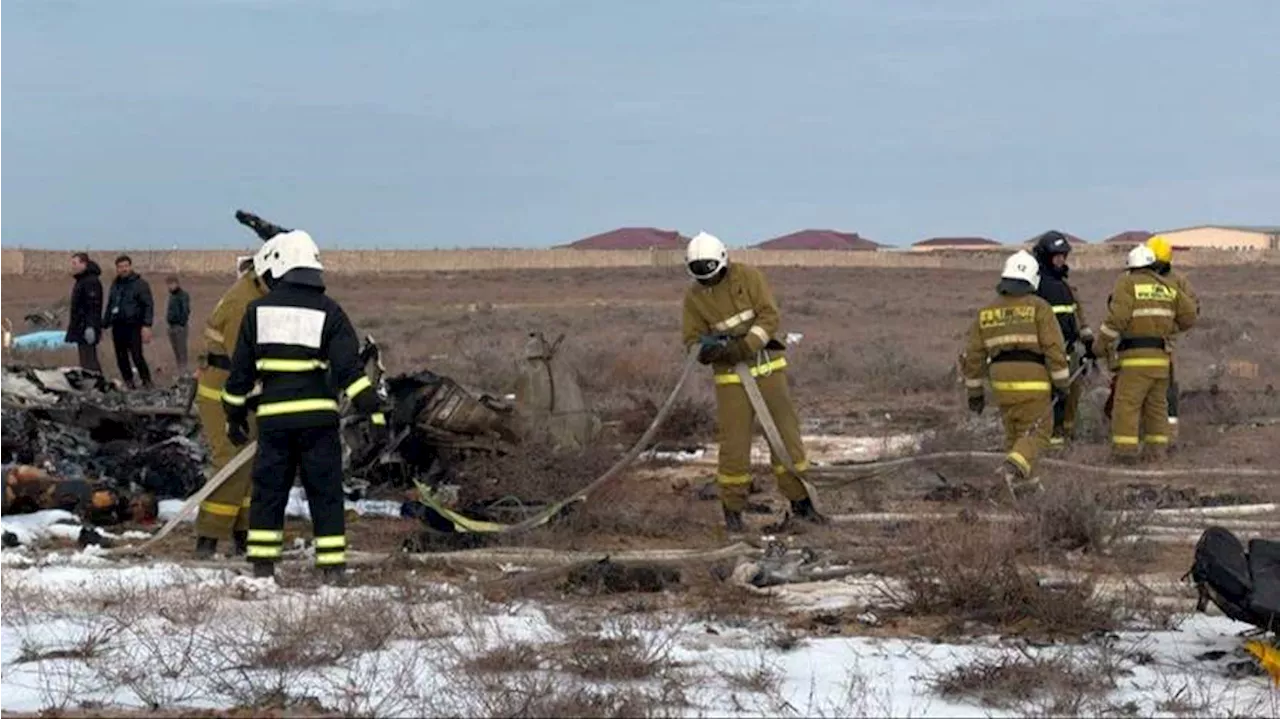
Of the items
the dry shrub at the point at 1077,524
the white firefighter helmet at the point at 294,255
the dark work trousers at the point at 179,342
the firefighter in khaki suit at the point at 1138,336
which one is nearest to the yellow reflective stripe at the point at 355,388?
the white firefighter helmet at the point at 294,255

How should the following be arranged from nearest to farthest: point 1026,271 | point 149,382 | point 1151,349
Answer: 1. point 1026,271
2. point 1151,349
3. point 149,382

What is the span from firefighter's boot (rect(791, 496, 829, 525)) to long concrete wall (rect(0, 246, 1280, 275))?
203ft

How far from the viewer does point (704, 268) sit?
1036cm

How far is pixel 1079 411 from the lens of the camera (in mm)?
14984

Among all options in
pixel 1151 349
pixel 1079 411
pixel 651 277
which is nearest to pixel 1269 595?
pixel 1151 349

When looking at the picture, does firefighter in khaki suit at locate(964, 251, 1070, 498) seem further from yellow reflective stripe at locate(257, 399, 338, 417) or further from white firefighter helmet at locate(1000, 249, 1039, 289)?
yellow reflective stripe at locate(257, 399, 338, 417)

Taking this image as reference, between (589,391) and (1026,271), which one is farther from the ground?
(1026,271)

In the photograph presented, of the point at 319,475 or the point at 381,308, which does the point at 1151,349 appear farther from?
the point at 381,308

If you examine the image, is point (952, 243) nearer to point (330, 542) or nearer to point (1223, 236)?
point (1223, 236)

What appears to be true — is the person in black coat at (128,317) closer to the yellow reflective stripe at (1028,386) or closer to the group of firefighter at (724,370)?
the group of firefighter at (724,370)

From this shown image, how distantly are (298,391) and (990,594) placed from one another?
3.43m

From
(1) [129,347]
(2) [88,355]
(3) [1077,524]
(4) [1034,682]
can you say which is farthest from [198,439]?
(2) [88,355]

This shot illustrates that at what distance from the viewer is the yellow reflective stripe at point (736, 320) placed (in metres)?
10.4

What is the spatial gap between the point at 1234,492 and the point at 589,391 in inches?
341
